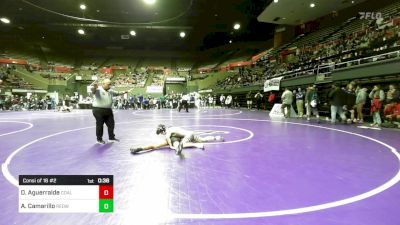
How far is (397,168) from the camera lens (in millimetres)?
4535

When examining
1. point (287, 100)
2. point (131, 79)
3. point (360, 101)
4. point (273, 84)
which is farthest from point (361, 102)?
point (131, 79)

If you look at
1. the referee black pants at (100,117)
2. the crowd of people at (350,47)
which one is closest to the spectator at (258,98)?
the crowd of people at (350,47)

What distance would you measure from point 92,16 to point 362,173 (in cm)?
3214

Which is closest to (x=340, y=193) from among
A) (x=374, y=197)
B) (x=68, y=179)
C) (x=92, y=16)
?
(x=374, y=197)

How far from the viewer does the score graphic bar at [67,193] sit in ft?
6.21

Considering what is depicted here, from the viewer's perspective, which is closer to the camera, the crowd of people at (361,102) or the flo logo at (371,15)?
the crowd of people at (361,102)

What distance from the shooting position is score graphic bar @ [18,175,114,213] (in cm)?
189

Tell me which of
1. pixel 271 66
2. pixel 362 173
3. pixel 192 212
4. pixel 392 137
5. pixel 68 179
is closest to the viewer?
pixel 68 179

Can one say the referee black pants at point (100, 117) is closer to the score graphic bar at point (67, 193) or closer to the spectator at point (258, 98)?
the score graphic bar at point (67, 193)

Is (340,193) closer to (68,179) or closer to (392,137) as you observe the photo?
(68,179)

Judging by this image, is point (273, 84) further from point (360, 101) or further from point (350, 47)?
point (360, 101)

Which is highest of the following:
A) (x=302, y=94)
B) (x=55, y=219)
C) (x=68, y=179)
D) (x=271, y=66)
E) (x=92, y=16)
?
(x=92, y=16)

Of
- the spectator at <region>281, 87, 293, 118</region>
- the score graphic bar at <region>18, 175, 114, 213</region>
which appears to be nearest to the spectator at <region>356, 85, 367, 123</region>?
the spectator at <region>281, 87, 293, 118</region>

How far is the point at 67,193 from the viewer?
1900 millimetres
